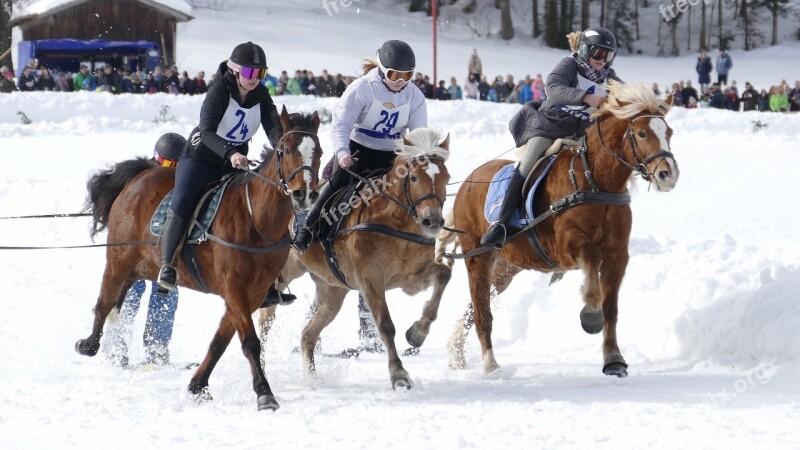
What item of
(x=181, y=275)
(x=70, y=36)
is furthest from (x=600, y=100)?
(x=70, y=36)

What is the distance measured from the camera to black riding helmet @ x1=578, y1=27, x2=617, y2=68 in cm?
909

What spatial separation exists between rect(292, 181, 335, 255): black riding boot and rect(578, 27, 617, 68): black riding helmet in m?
2.40

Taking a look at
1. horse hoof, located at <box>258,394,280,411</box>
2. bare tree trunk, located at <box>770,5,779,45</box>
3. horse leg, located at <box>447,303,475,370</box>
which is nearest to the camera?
horse hoof, located at <box>258,394,280,411</box>

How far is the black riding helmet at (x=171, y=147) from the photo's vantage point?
10898 millimetres

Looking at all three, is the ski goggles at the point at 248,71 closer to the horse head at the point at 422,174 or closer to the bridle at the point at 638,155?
the horse head at the point at 422,174

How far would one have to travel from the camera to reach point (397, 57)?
895 cm

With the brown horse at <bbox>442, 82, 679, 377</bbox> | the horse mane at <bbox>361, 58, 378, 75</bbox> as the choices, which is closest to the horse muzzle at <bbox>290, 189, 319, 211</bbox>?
the brown horse at <bbox>442, 82, 679, 377</bbox>

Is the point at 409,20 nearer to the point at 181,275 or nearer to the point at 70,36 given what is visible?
the point at 70,36

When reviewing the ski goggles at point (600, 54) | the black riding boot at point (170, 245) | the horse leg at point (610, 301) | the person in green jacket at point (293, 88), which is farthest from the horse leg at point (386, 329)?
the person in green jacket at point (293, 88)

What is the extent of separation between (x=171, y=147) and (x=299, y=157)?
370cm

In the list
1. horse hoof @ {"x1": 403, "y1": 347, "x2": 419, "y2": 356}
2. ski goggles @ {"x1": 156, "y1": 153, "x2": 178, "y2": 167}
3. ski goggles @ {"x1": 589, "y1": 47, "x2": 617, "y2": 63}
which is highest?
ski goggles @ {"x1": 589, "y1": 47, "x2": 617, "y2": 63}

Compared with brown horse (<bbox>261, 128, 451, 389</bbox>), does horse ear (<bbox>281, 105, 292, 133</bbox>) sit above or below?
above

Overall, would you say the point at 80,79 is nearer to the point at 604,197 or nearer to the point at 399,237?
the point at 399,237

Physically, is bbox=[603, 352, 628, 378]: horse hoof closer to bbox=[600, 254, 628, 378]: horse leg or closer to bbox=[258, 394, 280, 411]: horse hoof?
bbox=[600, 254, 628, 378]: horse leg
